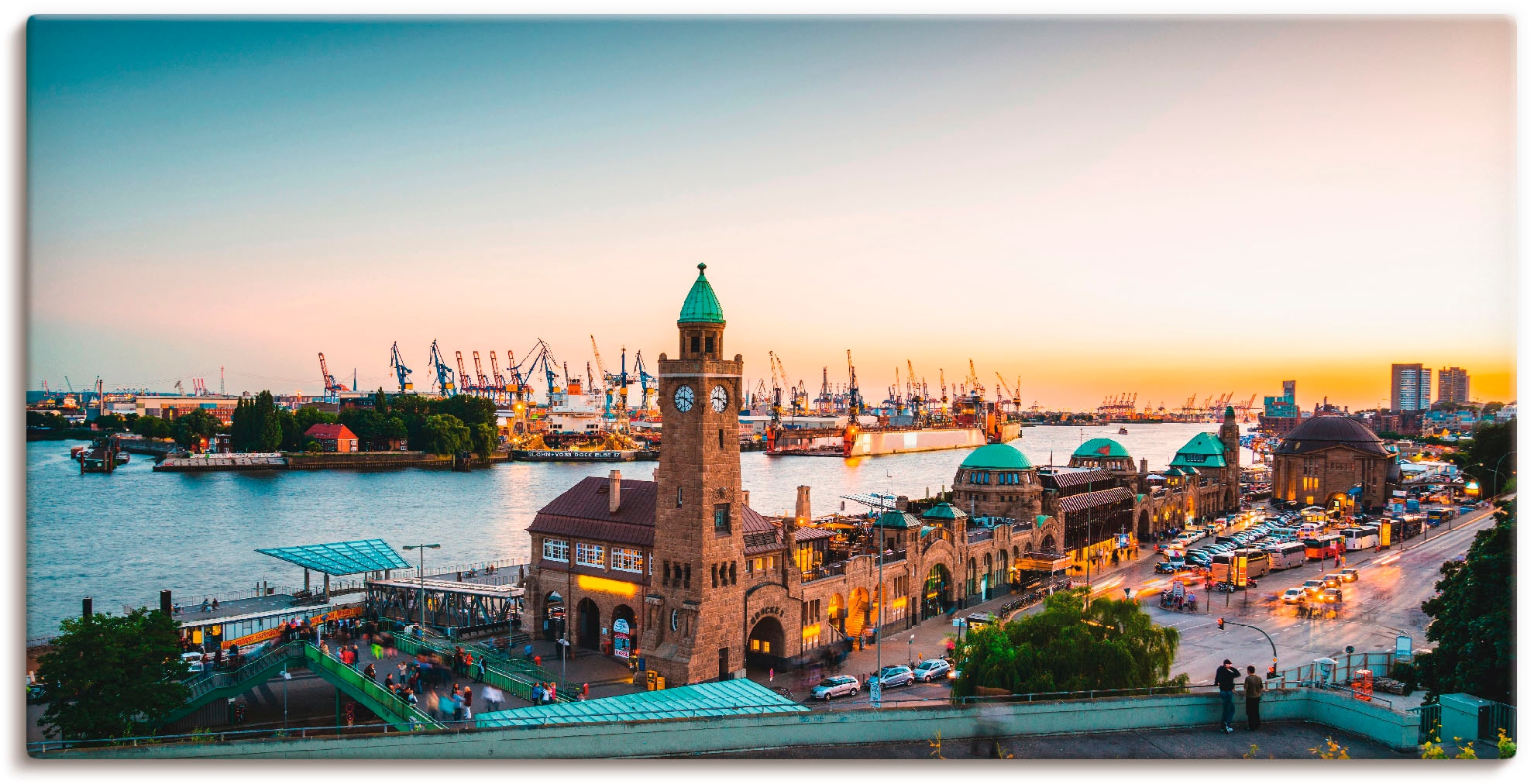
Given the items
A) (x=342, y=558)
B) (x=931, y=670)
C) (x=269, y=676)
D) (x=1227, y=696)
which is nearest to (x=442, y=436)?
(x=342, y=558)

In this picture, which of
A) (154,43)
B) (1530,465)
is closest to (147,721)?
(154,43)

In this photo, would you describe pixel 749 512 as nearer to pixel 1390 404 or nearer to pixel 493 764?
pixel 493 764

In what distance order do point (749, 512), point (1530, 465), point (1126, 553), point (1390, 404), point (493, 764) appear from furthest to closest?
point (1126, 553) → point (1390, 404) → point (749, 512) → point (1530, 465) → point (493, 764)

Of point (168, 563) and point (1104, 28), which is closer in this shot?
point (1104, 28)

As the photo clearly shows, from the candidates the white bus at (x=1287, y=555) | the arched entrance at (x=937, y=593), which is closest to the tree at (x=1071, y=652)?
the arched entrance at (x=937, y=593)

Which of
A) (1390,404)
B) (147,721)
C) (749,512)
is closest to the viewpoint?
(147,721)

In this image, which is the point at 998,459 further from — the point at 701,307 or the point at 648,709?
the point at 648,709

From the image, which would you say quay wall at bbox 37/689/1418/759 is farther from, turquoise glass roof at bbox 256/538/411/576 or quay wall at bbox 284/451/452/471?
quay wall at bbox 284/451/452/471
